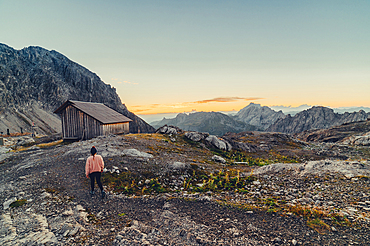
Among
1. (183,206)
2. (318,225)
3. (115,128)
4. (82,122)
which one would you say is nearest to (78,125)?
(82,122)

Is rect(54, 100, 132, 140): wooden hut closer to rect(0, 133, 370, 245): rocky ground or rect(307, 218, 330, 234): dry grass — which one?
rect(0, 133, 370, 245): rocky ground

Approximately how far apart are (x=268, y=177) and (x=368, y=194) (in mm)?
6018

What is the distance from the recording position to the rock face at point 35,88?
12056 cm

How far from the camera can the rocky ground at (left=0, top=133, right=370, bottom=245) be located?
688 centimetres

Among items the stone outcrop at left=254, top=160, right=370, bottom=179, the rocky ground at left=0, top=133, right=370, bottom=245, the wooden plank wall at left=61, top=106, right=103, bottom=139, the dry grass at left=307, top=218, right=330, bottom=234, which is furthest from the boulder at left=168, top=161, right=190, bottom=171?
the wooden plank wall at left=61, top=106, right=103, bottom=139

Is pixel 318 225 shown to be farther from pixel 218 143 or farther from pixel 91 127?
pixel 91 127

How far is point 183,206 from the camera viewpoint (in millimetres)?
9750

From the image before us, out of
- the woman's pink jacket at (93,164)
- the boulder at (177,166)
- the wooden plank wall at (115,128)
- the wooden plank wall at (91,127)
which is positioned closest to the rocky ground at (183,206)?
the boulder at (177,166)

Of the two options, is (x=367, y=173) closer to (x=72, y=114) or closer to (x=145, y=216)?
(x=145, y=216)

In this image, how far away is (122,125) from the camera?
131ft

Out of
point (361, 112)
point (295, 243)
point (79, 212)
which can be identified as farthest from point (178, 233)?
point (361, 112)

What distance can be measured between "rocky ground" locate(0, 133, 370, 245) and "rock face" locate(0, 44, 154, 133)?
131 m

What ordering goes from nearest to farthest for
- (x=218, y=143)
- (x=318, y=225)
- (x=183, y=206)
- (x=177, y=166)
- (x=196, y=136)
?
(x=318, y=225) < (x=183, y=206) < (x=177, y=166) < (x=218, y=143) < (x=196, y=136)

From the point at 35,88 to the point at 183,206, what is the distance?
207731 mm
